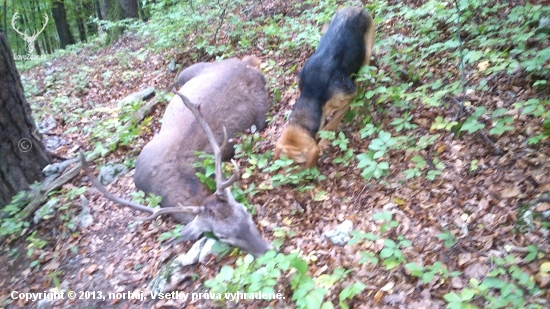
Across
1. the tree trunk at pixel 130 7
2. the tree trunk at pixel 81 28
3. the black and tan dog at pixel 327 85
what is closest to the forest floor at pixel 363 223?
the black and tan dog at pixel 327 85

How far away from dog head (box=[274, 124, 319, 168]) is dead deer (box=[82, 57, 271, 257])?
0.75m

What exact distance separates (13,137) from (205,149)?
114 inches

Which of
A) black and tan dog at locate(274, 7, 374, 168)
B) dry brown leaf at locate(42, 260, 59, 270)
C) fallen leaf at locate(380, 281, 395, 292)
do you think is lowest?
dry brown leaf at locate(42, 260, 59, 270)

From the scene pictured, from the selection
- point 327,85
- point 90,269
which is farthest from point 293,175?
point 90,269

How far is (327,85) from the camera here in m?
5.25

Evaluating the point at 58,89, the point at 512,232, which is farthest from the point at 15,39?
the point at 512,232

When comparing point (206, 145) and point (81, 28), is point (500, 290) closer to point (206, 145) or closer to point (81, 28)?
point (206, 145)

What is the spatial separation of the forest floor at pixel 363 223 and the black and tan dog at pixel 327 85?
0.38 meters

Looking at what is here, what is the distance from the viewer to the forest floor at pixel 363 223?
330cm

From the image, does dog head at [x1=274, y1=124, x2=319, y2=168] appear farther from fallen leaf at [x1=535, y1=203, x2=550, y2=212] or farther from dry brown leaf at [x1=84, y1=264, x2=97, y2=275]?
dry brown leaf at [x1=84, y1=264, x2=97, y2=275]

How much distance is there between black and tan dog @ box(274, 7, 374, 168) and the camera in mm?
4918

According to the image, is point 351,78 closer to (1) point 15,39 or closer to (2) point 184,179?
(2) point 184,179

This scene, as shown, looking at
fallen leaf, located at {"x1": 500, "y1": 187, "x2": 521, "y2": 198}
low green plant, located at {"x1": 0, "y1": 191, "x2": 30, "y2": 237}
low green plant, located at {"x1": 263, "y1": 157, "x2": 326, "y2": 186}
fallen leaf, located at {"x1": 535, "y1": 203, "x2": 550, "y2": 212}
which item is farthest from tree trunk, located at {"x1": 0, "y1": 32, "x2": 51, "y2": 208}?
fallen leaf, located at {"x1": 535, "y1": 203, "x2": 550, "y2": 212}

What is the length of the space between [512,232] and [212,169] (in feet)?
10.3
